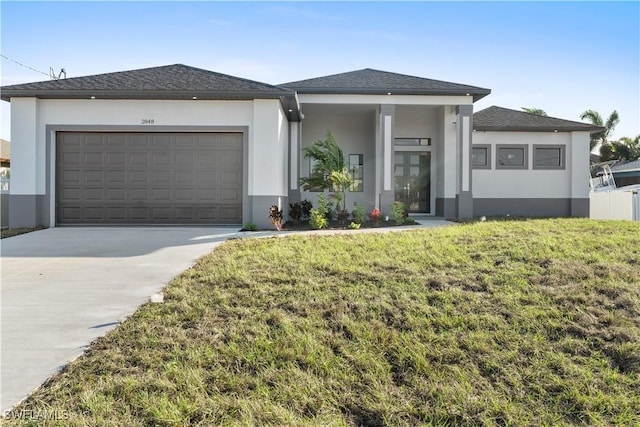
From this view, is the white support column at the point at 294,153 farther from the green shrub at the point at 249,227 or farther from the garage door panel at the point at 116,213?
the garage door panel at the point at 116,213

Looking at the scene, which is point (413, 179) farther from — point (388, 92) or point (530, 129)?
point (530, 129)

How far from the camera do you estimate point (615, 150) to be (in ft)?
119

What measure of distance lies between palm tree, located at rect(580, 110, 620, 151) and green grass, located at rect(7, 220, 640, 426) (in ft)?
125

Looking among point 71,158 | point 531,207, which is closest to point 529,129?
point 531,207

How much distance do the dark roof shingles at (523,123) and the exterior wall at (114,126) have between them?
29.9 ft

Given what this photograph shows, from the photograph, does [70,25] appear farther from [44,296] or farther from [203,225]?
[44,296]

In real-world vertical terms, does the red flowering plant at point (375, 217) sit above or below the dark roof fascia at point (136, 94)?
below

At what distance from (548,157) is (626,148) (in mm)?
24833

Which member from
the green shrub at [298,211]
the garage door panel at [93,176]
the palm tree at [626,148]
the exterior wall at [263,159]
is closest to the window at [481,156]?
the green shrub at [298,211]

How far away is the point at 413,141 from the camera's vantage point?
1738 centimetres

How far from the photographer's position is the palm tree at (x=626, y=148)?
35906 mm

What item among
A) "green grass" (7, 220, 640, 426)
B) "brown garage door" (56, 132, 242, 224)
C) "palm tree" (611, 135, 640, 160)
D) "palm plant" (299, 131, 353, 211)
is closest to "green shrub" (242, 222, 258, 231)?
"brown garage door" (56, 132, 242, 224)

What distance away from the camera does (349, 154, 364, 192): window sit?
1761 cm

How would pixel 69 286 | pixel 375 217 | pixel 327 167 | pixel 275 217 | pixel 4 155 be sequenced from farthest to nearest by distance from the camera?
pixel 4 155 → pixel 327 167 → pixel 375 217 → pixel 275 217 → pixel 69 286
